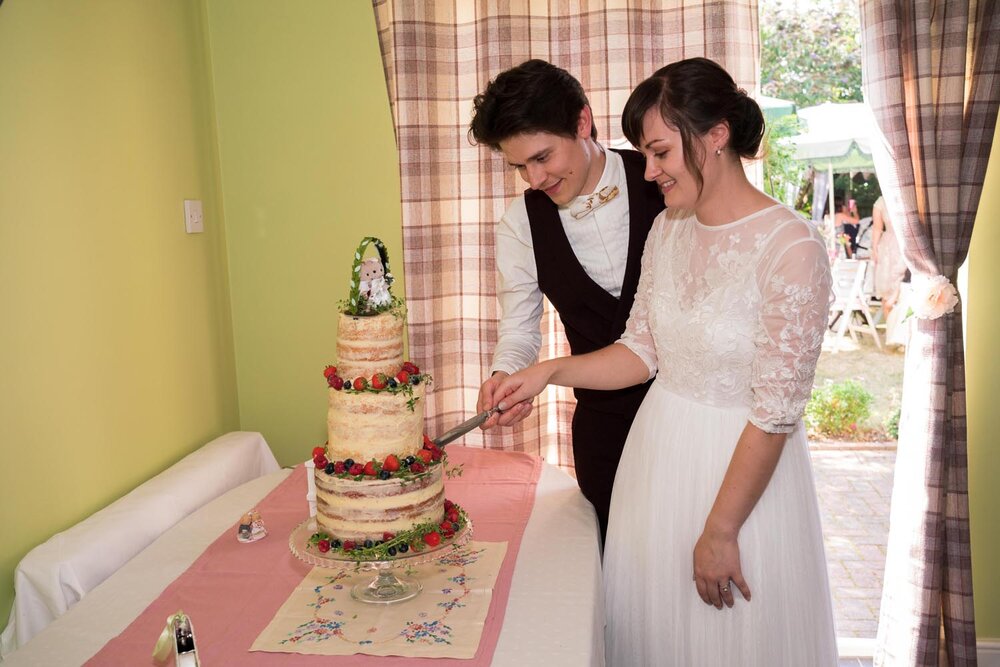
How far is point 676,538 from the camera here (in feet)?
5.76

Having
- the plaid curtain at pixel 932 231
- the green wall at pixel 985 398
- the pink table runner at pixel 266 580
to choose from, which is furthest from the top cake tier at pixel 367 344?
the green wall at pixel 985 398

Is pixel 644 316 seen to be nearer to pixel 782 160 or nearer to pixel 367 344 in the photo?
pixel 367 344

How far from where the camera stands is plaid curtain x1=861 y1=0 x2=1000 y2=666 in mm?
2738

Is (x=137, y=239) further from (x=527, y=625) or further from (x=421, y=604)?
(x=527, y=625)

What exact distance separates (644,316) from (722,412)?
13.2 inches

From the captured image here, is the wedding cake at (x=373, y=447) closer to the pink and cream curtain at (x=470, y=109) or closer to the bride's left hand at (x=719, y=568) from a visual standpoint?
the bride's left hand at (x=719, y=568)

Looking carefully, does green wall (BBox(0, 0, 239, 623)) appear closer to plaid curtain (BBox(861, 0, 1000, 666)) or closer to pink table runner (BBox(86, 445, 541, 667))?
pink table runner (BBox(86, 445, 541, 667))

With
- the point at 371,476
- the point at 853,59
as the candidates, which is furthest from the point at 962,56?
the point at 371,476

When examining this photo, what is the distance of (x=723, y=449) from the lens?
1.70m

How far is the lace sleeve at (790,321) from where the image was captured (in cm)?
151

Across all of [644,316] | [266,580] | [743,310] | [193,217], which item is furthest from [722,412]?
[193,217]

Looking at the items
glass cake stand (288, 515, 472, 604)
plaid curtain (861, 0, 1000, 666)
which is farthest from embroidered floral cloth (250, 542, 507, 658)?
plaid curtain (861, 0, 1000, 666)

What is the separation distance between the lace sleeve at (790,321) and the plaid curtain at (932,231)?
1498 mm

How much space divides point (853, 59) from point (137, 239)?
3314 millimetres
